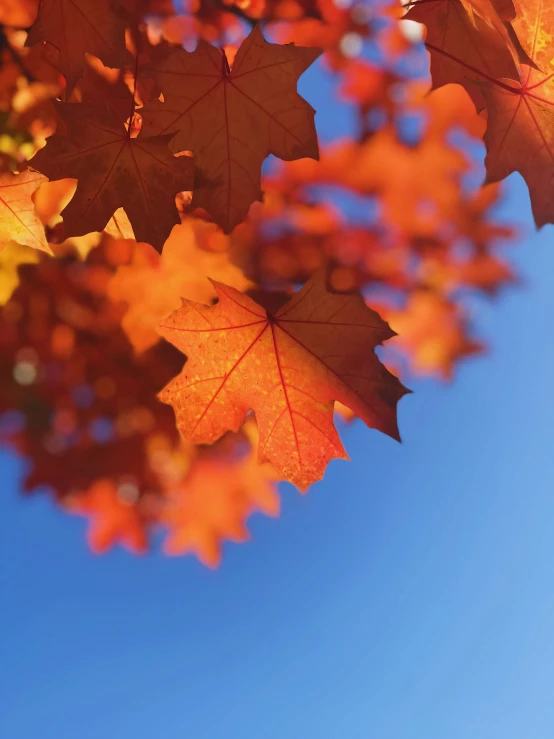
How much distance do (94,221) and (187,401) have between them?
0.48m

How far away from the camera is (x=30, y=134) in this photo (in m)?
1.82

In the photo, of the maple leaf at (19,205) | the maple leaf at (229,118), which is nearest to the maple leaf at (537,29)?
the maple leaf at (229,118)

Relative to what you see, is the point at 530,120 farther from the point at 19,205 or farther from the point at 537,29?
the point at 19,205

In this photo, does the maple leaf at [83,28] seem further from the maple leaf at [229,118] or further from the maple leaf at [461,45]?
the maple leaf at [461,45]

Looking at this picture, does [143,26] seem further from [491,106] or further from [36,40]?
[491,106]

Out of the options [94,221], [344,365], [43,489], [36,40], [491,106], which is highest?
[43,489]

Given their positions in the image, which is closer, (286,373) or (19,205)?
(19,205)

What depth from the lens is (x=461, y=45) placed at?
1.44 metres

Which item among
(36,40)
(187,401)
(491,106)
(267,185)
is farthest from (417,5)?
(267,185)

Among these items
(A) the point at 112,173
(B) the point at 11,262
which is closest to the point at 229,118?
(A) the point at 112,173

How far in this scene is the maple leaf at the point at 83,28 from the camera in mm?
1188

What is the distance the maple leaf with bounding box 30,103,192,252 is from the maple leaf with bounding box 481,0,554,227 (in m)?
0.71

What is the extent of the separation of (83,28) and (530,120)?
106 centimetres

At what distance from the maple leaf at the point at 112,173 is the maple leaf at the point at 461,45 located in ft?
2.33
